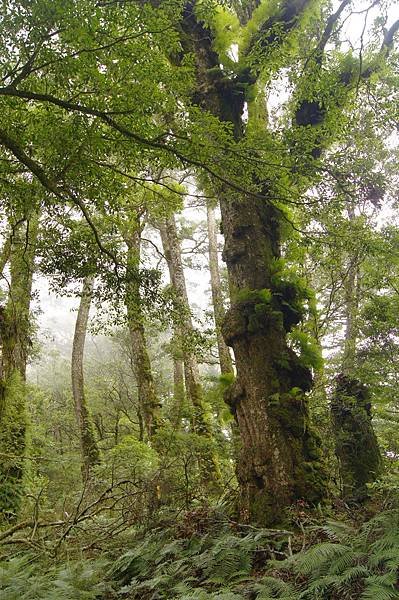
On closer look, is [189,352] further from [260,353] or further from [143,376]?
[260,353]

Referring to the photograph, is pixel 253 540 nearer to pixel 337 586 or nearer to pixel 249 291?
pixel 337 586

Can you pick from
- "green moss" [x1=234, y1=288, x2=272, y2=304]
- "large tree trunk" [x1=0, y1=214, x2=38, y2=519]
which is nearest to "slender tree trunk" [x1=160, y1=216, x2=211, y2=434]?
"green moss" [x1=234, y1=288, x2=272, y2=304]

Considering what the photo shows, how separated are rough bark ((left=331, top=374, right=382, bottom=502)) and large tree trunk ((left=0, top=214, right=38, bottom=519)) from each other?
604 centimetres

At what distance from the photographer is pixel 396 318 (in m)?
8.37

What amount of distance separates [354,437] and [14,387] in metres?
6.82

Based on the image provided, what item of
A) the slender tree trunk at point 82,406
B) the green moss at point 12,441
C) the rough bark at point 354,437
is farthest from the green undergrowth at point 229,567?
the slender tree trunk at point 82,406

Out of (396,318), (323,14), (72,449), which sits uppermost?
(323,14)

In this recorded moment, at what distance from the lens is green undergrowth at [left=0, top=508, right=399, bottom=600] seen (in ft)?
9.00

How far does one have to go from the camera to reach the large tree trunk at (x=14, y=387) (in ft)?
28.8

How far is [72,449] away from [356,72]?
1727 cm

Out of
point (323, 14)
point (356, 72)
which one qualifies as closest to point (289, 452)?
point (356, 72)

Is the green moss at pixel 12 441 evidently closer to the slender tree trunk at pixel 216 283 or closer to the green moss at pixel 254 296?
the slender tree trunk at pixel 216 283

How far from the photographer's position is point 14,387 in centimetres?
963

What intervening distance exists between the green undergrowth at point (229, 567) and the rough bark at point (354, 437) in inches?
Result: 103
